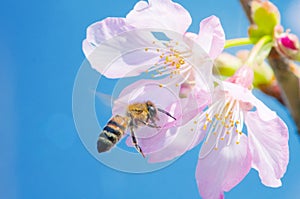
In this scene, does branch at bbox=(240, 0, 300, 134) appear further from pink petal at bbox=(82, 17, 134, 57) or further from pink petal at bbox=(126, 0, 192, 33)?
pink petal at bbox=(82, 17, 134, 57)

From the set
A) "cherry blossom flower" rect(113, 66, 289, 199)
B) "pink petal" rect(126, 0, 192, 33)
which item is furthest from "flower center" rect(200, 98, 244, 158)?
"pink petal" rect(126, 0, 192, 33)

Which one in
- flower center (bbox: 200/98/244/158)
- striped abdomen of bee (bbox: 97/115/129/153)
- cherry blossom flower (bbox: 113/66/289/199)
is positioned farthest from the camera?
flower center (bbox: 200/98/244/158)

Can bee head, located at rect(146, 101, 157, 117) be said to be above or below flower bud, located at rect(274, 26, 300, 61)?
above

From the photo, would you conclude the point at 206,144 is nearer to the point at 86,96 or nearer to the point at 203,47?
the point at 203,47

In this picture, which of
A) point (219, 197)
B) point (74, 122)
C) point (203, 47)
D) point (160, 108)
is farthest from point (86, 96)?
point (219, 197)

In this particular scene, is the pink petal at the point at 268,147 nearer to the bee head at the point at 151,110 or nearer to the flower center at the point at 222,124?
the flower center at the point at 222,124

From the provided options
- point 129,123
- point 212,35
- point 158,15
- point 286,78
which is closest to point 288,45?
point 286,78

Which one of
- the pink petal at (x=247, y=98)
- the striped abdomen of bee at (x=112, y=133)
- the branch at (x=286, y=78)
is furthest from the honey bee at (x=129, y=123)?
the branch at (x=286, y=78)
